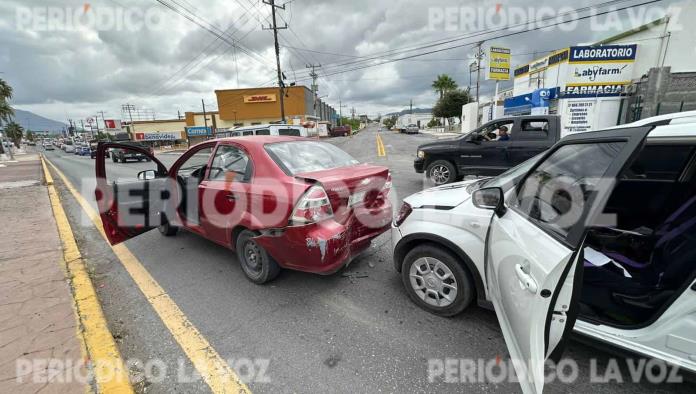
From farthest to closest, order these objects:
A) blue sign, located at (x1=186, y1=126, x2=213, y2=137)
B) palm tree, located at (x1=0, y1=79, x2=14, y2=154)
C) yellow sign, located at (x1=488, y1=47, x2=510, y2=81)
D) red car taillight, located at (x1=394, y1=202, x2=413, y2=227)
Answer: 1. blue sign, located at (x1=186, y1=126, x2=213, y2=137)
2. palm tree, located at (x1=0, y1=79, x2=14, y2=154)
3. yellow sign, located at (x1=488, y1=47, x2=510, y2=81)
4. red car taillight, located at (x1=394, y1=202, x2=413, y2=227)

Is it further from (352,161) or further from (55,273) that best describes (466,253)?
(55,273)

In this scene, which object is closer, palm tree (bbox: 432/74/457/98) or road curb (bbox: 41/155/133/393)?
road curb (bbox: 41/155/133/393)

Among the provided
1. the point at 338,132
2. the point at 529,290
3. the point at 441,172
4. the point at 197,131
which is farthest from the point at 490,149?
the point at 197,131

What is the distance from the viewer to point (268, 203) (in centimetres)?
276

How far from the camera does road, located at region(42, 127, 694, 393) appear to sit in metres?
1.96

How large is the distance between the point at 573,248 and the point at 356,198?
1883 millimetres

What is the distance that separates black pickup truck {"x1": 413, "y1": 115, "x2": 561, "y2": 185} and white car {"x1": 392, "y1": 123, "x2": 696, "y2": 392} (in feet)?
13.2

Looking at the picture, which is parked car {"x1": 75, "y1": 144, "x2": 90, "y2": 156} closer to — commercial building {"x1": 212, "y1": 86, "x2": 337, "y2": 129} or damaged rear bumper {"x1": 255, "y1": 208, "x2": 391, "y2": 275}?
commercial building {"x1": 212, "y1": 86, "x2": 337, "y2": 129}

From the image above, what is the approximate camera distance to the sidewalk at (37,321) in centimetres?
198

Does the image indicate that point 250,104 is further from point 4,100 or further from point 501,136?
point 501,136

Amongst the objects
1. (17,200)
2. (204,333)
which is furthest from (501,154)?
(17,200)

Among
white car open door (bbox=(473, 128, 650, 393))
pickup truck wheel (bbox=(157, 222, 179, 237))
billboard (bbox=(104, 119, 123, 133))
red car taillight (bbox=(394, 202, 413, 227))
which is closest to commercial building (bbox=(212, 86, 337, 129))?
billboard (bbox=(104, 119, 123, 133))

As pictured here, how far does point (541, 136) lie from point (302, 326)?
6.48 metres

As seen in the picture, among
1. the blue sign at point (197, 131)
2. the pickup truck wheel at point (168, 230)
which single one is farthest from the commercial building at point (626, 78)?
the blue sign at point (197, 131)
